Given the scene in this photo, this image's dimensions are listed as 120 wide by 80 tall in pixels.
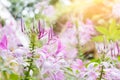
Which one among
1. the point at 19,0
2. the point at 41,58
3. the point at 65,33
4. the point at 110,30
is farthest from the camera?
the point at 19,0

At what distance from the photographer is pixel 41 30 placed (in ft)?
2.24

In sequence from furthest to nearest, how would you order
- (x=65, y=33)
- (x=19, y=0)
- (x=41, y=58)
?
(x=19, y=0) → (x=65, y=33) → (x=41, y=58)

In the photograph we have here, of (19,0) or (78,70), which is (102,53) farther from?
(19,0)

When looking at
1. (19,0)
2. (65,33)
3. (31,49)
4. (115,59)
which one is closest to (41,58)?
(31,49)

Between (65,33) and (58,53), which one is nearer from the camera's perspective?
(58,53)

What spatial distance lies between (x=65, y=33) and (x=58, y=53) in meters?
0.45

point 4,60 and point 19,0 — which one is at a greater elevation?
point 19,0

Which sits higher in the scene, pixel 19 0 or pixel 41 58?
pixel 19 0

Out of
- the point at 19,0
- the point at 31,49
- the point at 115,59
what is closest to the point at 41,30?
the point at 31,49

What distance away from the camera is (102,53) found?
72 centimetres

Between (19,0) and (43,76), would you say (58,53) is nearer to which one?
(43,76)

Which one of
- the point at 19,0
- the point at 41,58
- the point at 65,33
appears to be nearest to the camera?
the point at 41,58

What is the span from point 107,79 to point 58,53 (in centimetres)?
9

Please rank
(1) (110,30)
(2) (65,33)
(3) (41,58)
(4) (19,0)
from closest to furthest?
(3) (41,58)
(1) (110,30)
(2) (65,33)
(4) (19,0)
